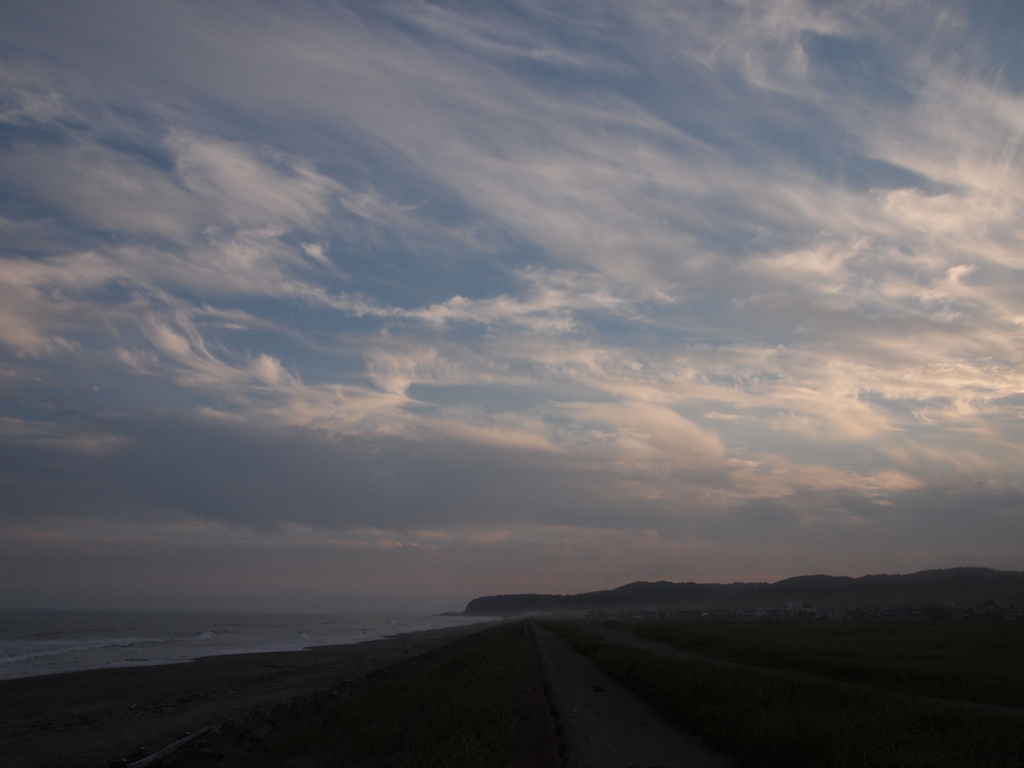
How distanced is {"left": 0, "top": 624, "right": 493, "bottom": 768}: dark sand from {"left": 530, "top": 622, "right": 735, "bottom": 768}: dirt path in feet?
36.5

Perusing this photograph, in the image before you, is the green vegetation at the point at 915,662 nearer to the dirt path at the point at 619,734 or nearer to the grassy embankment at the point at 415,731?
the dirt path at the point at 619,734

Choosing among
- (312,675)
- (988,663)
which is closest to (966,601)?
(988,663)

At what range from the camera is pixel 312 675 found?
3453 centimetres

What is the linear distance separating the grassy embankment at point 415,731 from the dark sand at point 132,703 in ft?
15.5

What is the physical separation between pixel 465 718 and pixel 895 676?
1671cm

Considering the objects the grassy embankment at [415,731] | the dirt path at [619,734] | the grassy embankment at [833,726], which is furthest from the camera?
the dirt path at [619,734]

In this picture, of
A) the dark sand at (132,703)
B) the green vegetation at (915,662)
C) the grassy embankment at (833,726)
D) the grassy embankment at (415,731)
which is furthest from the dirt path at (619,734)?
the dark sand at (132,703)

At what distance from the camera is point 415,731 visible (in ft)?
46.5

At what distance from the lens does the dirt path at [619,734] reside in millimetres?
12102

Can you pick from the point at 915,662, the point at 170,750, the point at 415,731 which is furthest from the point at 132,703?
the point at 915,662

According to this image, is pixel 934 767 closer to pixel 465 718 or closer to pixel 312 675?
pixel 465 718

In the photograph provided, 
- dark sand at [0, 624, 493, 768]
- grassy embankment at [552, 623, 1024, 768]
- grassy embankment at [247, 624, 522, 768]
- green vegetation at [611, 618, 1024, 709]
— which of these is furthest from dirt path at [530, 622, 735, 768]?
dark sand at [0, 624, 493, 768]

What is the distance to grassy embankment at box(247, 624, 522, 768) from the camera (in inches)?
444

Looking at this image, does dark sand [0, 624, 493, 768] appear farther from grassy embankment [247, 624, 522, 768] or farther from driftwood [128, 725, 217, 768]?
grassy embankment [247, 624, 522, 768]
